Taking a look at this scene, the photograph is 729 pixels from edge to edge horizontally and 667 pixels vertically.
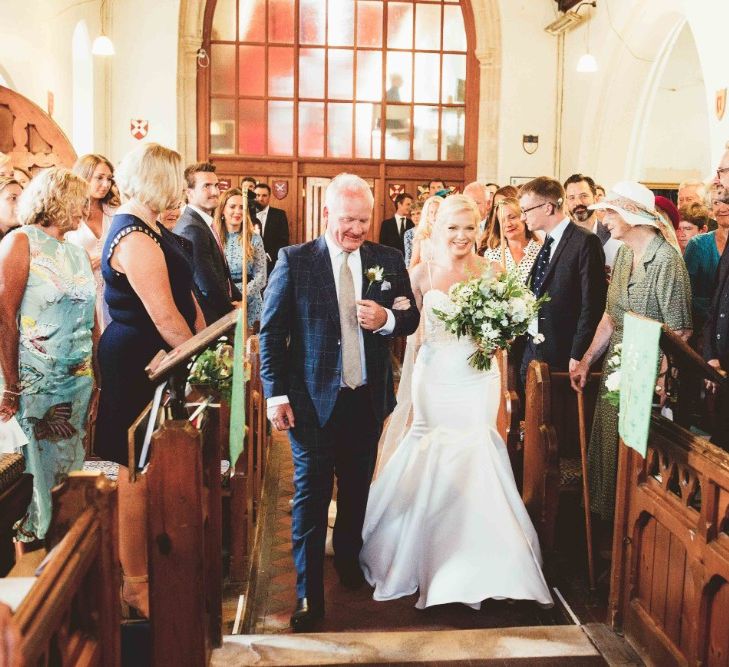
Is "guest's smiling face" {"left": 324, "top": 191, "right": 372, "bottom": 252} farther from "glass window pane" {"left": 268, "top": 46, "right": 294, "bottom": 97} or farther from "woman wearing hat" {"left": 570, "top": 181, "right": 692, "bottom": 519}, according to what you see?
"glass window pane" {"left": 268, "top": 46, "right": 294, "bottom": 97}

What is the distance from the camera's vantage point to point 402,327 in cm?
333

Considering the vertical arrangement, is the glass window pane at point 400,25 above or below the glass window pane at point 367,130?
above

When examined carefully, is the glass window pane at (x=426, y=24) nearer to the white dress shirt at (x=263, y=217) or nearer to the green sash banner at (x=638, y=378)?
the white dress shirt at (x=263, y=217)

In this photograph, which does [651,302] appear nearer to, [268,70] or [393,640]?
[393,640]

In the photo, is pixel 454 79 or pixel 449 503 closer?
pixel 449 503

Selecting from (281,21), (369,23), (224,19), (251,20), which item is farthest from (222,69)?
(369,23)

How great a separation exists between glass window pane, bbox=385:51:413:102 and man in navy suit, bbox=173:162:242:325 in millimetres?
6726

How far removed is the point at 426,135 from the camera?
11.1 metres

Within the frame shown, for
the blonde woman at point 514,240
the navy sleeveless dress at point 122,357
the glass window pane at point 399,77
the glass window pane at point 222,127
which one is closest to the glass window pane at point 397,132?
the glass window pane at point 399,77

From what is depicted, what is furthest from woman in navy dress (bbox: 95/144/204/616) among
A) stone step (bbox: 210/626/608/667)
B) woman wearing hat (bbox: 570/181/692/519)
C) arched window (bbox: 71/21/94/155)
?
arched window (bbox: 71/21/94/155)

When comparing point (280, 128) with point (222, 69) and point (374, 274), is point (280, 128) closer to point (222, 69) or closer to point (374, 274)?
point (222, 69)

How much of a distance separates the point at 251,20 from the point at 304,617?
30.1ft

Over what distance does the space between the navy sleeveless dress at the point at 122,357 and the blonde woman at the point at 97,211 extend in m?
1.41

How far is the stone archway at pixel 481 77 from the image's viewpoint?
1046 centimetres
